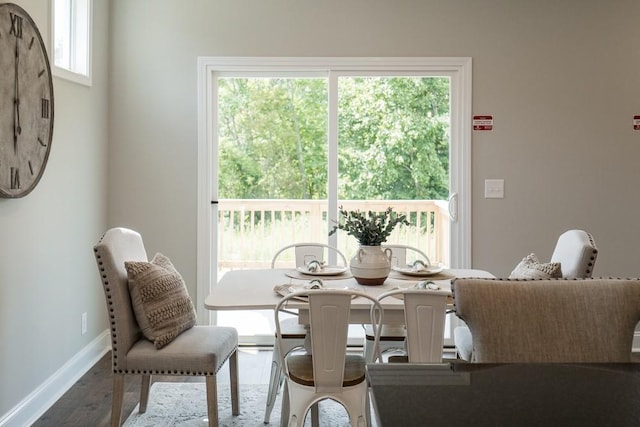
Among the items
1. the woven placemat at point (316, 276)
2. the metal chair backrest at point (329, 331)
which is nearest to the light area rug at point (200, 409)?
the woven placemat at point (316, 276)

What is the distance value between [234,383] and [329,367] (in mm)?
962

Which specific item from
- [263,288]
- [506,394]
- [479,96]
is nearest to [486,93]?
[479,96]

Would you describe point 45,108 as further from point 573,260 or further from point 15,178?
point 573,260

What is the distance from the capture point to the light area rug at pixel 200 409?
286 cm

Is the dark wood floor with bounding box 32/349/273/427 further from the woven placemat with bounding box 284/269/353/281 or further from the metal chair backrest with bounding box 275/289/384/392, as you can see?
the metal chair backrest with bounding box 275/289/384/392

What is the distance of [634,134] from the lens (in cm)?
399

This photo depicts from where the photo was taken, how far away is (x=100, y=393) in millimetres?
3223

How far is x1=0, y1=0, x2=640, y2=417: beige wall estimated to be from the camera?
3973 mm

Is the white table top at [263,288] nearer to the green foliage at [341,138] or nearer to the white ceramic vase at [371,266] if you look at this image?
the white ceramic vase at [371,266]

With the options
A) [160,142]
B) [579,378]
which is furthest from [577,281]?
[160,142]

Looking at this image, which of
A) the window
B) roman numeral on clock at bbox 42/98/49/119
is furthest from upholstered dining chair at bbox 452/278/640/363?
the window

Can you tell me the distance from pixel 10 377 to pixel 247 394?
47.5 inches

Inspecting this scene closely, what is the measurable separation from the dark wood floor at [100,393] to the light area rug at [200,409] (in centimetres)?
10

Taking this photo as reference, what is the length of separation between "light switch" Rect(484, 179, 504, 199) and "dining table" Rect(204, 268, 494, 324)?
110 centimetres
